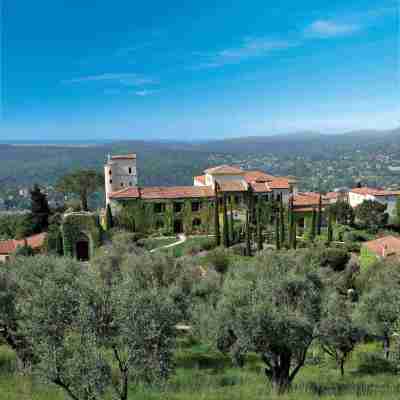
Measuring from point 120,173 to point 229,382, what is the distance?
108 ft

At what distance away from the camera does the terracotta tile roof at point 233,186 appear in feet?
140

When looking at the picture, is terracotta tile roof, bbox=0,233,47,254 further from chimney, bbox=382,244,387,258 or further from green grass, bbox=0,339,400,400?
chimney, bbox=382,244,387,258

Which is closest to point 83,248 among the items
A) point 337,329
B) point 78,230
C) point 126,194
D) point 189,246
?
point 78,230

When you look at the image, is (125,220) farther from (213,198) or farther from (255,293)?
(255,293)

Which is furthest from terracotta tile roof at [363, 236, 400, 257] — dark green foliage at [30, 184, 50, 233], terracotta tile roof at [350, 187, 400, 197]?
dark green foliage at [30, 184, 50, 233]

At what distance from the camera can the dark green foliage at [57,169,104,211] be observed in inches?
1864

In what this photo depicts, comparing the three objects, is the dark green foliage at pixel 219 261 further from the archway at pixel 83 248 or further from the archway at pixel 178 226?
the archway at pixel 83 248

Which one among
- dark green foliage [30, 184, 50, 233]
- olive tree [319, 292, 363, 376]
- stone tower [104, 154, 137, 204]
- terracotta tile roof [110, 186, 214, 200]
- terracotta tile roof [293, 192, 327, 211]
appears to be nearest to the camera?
olive tree [319, 292, 363, 376]

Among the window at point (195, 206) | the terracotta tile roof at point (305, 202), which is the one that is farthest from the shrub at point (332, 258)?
the window at point (195, 206)

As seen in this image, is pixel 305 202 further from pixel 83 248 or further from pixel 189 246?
pixel 83 248

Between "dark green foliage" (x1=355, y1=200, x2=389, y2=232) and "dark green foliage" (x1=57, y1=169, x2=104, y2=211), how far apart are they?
27.6m

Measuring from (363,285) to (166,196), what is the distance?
802 inches

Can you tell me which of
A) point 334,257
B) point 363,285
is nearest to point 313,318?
point 363,285

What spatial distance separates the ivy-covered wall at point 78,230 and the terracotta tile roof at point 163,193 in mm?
4115
